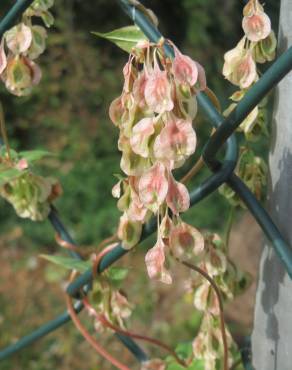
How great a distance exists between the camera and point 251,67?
513mm

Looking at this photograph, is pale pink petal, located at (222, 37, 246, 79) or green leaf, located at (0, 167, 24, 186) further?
green leaf, located at (0, 167, 24, 186)

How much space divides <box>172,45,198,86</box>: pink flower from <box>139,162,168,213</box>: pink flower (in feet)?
0.18

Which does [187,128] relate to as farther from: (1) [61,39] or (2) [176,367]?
(1) [61,39]

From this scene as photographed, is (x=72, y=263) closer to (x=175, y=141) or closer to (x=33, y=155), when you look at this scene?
(x=33, y=155)

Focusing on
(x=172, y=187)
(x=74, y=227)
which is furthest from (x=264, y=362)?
(x=74, y=227)

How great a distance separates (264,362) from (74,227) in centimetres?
218

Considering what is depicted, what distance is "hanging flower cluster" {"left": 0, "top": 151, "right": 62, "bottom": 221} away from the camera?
68 centimetres

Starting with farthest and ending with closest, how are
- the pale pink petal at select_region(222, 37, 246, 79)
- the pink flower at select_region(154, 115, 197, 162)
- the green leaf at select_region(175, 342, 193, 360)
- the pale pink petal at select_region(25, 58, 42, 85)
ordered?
the green leaf at select_region(175, 342, 193, 360) < the pale pink petal at select_region(25, 58, 42, 85) < the pale pink petal at select_region(222, 37, 246, 79) < the pink flower at select_region(154, 115, 197, 162)

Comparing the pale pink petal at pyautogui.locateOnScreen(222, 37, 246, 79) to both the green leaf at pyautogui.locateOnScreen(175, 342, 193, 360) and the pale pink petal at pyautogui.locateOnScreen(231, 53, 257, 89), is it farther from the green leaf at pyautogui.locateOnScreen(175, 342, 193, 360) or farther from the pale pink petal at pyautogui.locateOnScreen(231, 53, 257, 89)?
the green leaf at pyautogui.locateOnScreen(175, 342, 193, 360)

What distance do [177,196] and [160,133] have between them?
1.7 inches

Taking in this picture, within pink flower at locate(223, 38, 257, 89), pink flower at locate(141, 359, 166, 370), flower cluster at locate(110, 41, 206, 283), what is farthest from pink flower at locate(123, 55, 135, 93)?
pink flower at locate(141, 359, 166, 370)

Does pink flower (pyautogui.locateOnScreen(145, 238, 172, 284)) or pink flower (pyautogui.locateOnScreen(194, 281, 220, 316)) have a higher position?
pink flower (pyautogui.locateOnScreen(145, 238, 172, 284))

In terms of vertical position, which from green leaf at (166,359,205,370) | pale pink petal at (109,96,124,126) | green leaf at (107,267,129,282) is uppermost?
pale pink petal at (109,96,124,126)

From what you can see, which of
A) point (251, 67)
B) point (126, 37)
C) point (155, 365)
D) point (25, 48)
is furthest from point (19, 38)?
point (155, 365)
